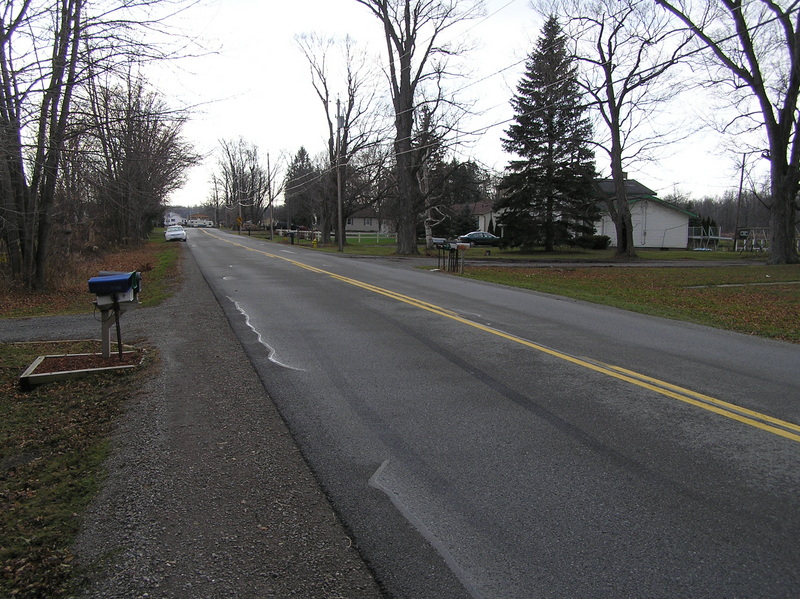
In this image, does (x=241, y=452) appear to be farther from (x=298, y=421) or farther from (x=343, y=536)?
(x=343, y=536)

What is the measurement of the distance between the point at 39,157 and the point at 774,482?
36.8ft

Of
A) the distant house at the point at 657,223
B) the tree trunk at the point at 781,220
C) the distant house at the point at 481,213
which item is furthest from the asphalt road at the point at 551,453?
the distant house at the point at 481,213

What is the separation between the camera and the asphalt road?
2830 mm

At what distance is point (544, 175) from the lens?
39469 mm

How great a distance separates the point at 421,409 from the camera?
17.0 ft

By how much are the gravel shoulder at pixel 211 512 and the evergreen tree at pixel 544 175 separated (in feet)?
117

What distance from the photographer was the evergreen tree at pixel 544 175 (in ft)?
125

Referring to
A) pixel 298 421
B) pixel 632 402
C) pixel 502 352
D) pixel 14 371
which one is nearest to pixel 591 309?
pixel 502 352

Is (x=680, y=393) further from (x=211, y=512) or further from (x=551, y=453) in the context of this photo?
(x=211, y=512)

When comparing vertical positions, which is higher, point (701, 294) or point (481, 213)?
point (481, 213)

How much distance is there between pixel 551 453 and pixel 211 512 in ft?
7.73

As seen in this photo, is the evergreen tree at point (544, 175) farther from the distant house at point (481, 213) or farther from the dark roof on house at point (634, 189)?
the distant house at point (481, 213)

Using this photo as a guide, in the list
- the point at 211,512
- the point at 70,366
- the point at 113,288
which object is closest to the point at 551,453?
the point at 211,512

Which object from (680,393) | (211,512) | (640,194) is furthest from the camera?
(640,194)
